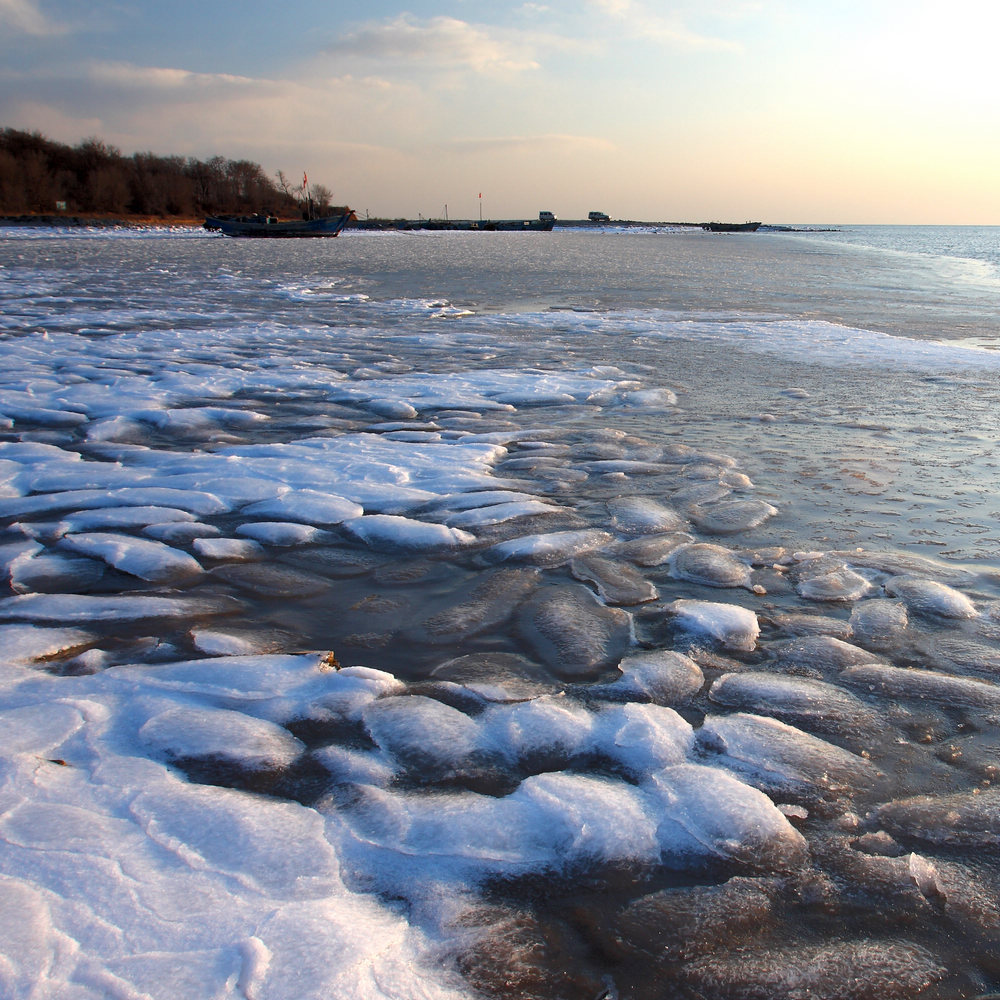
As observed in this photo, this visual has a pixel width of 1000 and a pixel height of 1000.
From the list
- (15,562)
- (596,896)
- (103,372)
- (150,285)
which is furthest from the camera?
(150,285)

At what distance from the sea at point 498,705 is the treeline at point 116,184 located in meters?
59.7

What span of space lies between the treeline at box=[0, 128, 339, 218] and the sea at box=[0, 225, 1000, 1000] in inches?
2349

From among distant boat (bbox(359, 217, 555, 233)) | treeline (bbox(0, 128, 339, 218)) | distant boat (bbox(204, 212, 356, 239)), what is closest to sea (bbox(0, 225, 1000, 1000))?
distant boat (bbox(204, 212, 356, 239))

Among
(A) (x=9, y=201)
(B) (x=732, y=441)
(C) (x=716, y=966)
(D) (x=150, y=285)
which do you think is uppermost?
(A) (x=9, y=201)

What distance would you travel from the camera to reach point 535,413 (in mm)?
4641

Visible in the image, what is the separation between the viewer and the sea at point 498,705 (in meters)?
1.09

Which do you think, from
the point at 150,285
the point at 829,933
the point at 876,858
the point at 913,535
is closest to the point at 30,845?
the point at 829,933

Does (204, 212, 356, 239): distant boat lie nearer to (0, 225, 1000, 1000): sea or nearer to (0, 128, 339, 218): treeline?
(0, 128, 339, 218): treeline

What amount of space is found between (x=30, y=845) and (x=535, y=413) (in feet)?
12.2

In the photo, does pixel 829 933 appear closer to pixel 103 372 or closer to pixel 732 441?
pixel 732 441

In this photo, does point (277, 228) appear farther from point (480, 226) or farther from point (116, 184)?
point (480, 226)

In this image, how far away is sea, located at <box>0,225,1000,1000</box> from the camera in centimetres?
109

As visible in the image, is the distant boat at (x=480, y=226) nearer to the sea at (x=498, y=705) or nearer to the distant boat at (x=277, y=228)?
the distant boat at (x=277, y=228)

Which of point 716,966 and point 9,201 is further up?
point 9,201
